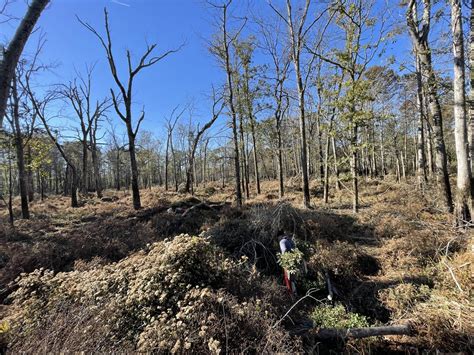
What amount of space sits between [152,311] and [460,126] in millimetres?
8340

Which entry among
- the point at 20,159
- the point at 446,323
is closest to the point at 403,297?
the point at 446,323

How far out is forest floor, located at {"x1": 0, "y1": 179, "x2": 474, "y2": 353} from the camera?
11.4 ft

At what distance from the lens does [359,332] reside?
3.94 m

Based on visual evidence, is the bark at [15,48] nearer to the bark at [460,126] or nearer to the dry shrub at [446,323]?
the dry shrub at [446,323]

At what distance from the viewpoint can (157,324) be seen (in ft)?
10.5

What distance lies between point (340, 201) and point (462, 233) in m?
7.19

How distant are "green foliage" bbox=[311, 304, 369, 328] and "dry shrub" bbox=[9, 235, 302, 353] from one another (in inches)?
40.1

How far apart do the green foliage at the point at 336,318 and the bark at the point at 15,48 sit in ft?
17.6

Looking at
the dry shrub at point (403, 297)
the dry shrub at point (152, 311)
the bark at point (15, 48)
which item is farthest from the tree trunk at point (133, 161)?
the dry shrub at point (403, 297)

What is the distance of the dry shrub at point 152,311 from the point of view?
9.70ft

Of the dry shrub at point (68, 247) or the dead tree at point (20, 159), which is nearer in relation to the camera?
the dry shrub at point (68, 247)

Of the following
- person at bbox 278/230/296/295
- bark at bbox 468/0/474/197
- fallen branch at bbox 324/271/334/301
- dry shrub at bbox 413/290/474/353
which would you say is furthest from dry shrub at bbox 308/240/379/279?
bark at bbox 468/0/474/197

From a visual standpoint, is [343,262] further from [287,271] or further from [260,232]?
[260,232]

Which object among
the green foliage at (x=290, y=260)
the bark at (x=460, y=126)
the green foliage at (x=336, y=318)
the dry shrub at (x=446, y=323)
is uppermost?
the bark at (x=460, y=126)
